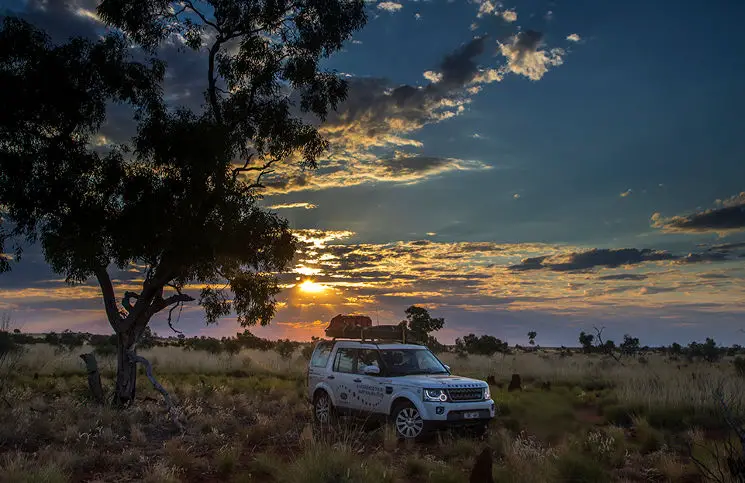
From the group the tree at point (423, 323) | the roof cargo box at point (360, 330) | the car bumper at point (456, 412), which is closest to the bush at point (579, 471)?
the car bumper at point (456, 412)

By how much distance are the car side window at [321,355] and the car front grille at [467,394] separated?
397cm

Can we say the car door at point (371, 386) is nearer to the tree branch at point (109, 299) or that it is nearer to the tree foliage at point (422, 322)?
the tree branch at point (109, 299)

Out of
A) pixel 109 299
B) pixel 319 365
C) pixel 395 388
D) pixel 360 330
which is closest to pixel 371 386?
pixel 395 388

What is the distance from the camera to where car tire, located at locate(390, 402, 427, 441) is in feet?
39.4

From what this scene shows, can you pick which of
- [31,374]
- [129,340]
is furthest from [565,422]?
[31,374]

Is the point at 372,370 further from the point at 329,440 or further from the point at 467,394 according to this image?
the point at 467,394

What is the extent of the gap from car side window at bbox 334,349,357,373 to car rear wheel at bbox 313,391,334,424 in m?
0.81

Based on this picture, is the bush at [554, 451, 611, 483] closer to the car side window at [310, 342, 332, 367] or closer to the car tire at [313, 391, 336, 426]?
the car tire at [313, 391, 336, 426]

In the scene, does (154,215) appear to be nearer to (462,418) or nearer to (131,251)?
(131,251)

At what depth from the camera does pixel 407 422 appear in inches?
482

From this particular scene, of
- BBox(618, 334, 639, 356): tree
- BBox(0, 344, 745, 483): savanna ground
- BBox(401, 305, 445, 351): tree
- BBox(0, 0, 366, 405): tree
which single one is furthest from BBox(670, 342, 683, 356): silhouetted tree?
BBox(0, 0, 366, 405): tree

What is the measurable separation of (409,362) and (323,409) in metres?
2.67

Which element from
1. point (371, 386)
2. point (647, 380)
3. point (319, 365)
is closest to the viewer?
point (371, 386)

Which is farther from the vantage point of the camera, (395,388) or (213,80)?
(213,80)
